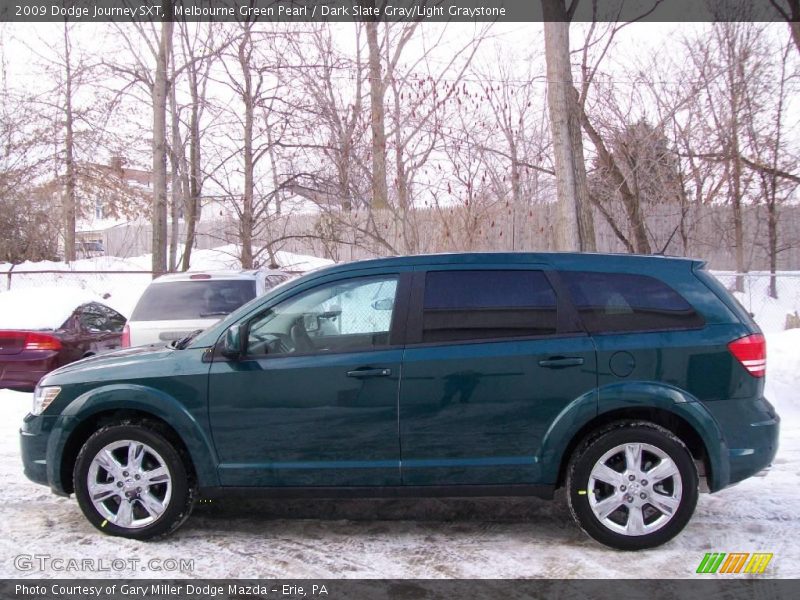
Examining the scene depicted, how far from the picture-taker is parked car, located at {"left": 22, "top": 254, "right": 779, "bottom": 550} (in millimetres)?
4160

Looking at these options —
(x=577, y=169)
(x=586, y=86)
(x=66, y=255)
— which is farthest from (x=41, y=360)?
(x=66, y=255)

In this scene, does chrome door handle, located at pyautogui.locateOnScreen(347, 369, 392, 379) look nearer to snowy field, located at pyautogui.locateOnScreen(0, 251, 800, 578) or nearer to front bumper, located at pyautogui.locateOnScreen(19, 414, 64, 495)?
snowy field, located at pyautogui.locateOnScreen(0, 251, 800, 578)

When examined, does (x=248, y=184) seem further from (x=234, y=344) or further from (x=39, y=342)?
(x=234, y=344)

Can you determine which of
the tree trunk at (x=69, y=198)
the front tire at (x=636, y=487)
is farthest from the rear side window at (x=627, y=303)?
the tree trunk at (x=69, y=198)

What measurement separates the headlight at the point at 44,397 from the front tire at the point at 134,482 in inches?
15.9

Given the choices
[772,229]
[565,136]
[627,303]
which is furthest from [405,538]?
[772,229]

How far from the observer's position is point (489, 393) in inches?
165

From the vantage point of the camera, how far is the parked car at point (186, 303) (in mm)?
7512

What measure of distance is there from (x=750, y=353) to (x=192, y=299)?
5759 mm

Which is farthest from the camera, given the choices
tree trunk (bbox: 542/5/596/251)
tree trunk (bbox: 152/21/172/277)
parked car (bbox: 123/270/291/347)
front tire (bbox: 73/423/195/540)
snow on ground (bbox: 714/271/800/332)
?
tree trunk (bbox: 152/21/172/277)

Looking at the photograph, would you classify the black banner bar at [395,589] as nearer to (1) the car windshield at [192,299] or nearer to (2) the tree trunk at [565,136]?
(1) the car windshield at [192,299]

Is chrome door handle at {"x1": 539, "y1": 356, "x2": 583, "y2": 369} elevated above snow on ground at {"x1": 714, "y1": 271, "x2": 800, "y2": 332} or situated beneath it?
situated beneath

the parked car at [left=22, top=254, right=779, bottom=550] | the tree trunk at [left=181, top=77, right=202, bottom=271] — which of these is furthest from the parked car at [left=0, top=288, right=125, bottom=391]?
the tree trunk at [left=181, top=77, right=202, bottom=271]

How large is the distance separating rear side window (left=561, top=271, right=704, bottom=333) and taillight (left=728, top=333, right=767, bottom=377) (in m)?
0.24
